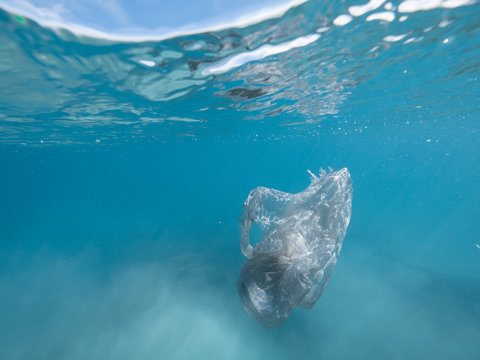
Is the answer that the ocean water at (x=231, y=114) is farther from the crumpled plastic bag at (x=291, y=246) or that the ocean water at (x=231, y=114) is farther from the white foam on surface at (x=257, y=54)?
the crumpled plastic bag at (x=291, y=246)

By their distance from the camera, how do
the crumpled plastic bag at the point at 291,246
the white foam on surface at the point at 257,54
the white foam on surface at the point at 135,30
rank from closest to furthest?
1. the crumpled plastic bag at the point at 291,246
2. the white foam on surface at the point at 135,30
3. the white foam on surface at the point at 257,54

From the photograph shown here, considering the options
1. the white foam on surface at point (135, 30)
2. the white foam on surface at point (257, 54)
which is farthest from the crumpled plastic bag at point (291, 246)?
the white foam on surface at point (135, 30)

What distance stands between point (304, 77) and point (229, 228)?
50.7ft

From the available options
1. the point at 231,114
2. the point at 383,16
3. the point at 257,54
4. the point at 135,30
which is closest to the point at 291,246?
the point at 257,54

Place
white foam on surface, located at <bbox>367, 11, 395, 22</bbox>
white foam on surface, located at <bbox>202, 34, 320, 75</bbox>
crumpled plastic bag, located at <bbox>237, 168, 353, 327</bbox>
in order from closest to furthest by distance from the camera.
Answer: crumpled plastic bag, located at <bbox>237, 168, 353, 327</bbox> → white foam on surface, located at <bbox>367, 11, 395, 22</bbox> → white foam on surface, located at <bbox>202, 34, 320, 75</bbox>

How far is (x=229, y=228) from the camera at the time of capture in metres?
22.7

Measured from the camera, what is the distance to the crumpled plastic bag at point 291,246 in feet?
17.3

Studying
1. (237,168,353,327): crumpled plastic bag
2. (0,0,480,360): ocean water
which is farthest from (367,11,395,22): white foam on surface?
(237,168,353,327): crumpled plastic bag

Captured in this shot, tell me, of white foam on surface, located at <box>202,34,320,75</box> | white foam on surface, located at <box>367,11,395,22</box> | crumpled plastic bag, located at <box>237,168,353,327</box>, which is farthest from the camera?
white foam on surface, located at <box>202,34,320,75</box>

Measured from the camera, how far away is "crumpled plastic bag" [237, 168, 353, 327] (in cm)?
529

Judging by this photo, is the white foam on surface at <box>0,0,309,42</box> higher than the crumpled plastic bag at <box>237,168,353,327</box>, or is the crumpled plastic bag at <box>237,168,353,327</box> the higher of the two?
the white foam on surface at <box>0,0,309,42</box>

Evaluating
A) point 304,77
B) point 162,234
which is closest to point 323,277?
point 304,77

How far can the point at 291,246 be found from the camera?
675cm

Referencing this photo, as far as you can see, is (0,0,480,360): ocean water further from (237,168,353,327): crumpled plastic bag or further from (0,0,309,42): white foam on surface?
(237,168,353,327): crumpled plastic bag
